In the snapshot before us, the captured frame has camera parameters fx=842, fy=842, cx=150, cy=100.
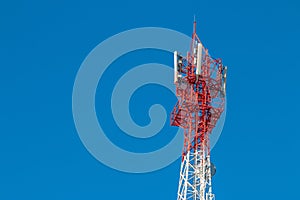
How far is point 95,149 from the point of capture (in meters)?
74.5

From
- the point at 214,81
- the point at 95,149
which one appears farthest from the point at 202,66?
the point at 95,149

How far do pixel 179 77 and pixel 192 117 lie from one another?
146 inches

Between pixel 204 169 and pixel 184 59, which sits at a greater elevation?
pixel 184 59

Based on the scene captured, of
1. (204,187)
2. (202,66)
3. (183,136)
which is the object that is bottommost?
(204,187)

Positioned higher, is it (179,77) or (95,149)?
(179,77)

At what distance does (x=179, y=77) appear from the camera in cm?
7400

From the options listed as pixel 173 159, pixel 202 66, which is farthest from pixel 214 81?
pixel 173 159

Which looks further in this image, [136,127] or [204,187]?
[136,127]

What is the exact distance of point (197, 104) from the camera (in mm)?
73500

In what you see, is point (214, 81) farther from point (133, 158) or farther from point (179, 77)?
point (133, 158)

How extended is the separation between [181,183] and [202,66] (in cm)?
1052

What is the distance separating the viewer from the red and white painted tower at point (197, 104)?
7294cm

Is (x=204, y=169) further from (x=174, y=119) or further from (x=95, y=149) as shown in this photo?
(x=95, y=149)

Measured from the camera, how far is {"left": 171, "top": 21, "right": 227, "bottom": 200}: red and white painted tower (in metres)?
72.9
